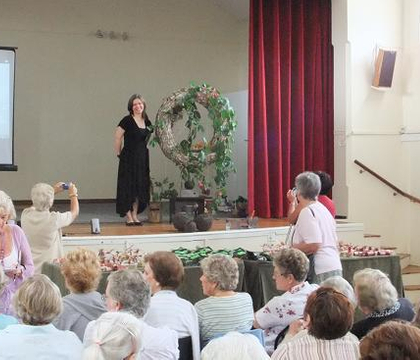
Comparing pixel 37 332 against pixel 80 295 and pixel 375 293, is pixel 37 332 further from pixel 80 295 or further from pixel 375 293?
pixel 375 293

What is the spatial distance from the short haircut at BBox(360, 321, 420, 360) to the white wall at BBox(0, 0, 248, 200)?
870cm

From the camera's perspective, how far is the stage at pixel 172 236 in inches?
248

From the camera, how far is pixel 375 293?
305 centimetres

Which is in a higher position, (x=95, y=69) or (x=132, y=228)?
(x=95, y=69)

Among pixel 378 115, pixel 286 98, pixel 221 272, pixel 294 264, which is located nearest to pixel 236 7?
pixel 286 98

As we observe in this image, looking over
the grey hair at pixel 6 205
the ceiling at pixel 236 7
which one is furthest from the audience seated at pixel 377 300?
the ceiling at pixel 236 7

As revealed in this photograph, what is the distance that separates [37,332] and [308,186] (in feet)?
7.56

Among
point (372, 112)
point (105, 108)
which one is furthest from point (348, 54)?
point (105, 108)

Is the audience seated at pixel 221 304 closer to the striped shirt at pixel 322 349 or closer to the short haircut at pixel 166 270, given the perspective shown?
the short haircut at pixel 166 270

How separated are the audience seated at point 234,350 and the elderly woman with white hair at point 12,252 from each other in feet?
5.28

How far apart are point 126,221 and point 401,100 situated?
11.3 feet

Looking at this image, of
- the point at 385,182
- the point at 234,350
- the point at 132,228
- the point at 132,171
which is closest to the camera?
the point at 234,350

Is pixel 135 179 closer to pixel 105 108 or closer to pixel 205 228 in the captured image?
pixel 205 228

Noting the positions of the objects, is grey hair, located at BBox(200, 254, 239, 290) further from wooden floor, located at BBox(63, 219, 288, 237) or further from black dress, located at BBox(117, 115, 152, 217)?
black dress, located at BBox(117, 115, 152, 217)
